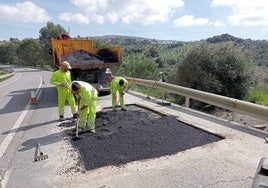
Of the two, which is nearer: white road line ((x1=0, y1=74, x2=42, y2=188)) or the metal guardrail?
white road line ((x1=0, y1=74, x2=42, y2=188))

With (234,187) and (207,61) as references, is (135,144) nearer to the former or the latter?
(234,187)

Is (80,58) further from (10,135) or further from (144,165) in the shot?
(144,165)

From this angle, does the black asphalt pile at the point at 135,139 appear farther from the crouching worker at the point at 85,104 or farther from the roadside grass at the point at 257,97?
the roadside grass at the point at 257,97

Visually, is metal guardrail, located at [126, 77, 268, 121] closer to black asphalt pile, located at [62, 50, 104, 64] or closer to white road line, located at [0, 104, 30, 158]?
black asphalt pile, located at [62, 50, 104, 64]

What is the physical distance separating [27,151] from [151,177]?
281 centimetres

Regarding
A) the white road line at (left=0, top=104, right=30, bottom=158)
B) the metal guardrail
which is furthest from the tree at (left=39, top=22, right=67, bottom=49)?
the metal guardrail

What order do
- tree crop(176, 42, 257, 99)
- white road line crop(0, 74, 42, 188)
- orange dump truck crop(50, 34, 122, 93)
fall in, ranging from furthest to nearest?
1. tree crop(176, 42, 257, 99)
2. orange dump truck crop(50, 34, 122, 93)
3. white road line crop(0, 74, 42, 188)

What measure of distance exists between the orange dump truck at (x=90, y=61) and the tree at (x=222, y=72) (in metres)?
4.68

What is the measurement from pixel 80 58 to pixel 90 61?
460 millimetres

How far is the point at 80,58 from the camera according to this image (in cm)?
1215

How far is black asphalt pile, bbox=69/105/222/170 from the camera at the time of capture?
16.6 ft

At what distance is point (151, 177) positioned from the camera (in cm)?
422

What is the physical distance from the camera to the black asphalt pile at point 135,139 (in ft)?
16.6

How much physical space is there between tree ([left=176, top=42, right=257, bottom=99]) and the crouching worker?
8940 mm
